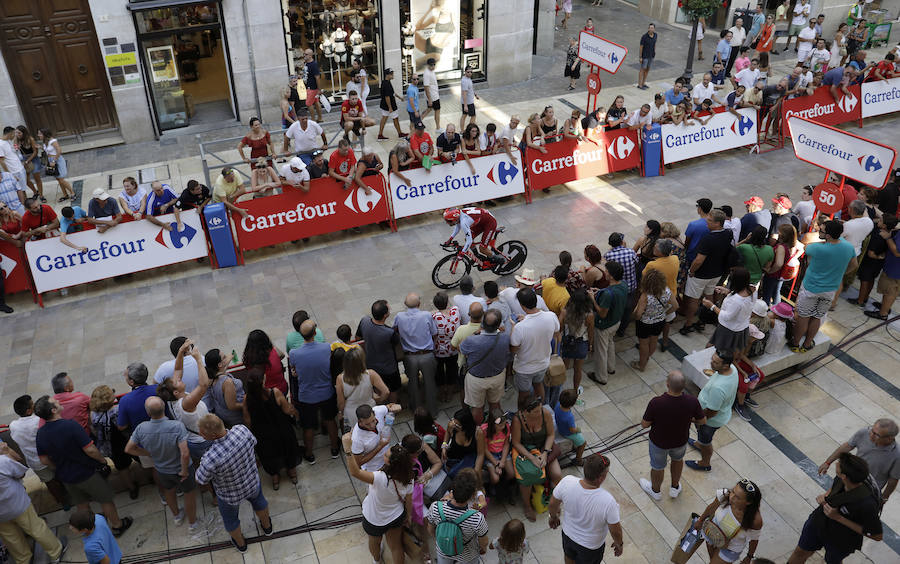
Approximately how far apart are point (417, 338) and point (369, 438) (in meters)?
1.82

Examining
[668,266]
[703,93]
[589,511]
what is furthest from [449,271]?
[703,93]

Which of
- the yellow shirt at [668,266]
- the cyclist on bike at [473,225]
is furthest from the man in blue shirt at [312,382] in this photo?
the yellow shirt at [668,266]

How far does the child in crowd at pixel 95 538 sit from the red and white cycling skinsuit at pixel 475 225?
6418 mm

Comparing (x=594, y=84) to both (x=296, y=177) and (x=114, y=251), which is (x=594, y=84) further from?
(x=114, y=251)

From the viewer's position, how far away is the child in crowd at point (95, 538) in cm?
564

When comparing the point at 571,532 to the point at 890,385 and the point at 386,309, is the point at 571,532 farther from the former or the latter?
the point at 890,385

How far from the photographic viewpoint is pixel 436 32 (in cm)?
1909

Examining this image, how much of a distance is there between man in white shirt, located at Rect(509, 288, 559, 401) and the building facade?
468 inches

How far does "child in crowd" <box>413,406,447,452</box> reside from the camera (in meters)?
6.73

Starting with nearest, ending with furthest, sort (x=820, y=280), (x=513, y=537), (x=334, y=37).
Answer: (x=513, y=537) < (x=820, y=280) < (x=334, y=37)

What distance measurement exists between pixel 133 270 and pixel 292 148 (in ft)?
14.3

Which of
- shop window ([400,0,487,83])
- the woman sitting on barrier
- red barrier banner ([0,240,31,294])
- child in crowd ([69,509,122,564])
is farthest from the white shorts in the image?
shop window ([400,0,487,83])

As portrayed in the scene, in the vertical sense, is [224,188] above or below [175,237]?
above

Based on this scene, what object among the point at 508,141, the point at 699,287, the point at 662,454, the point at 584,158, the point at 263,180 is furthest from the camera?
the point at 584,158
